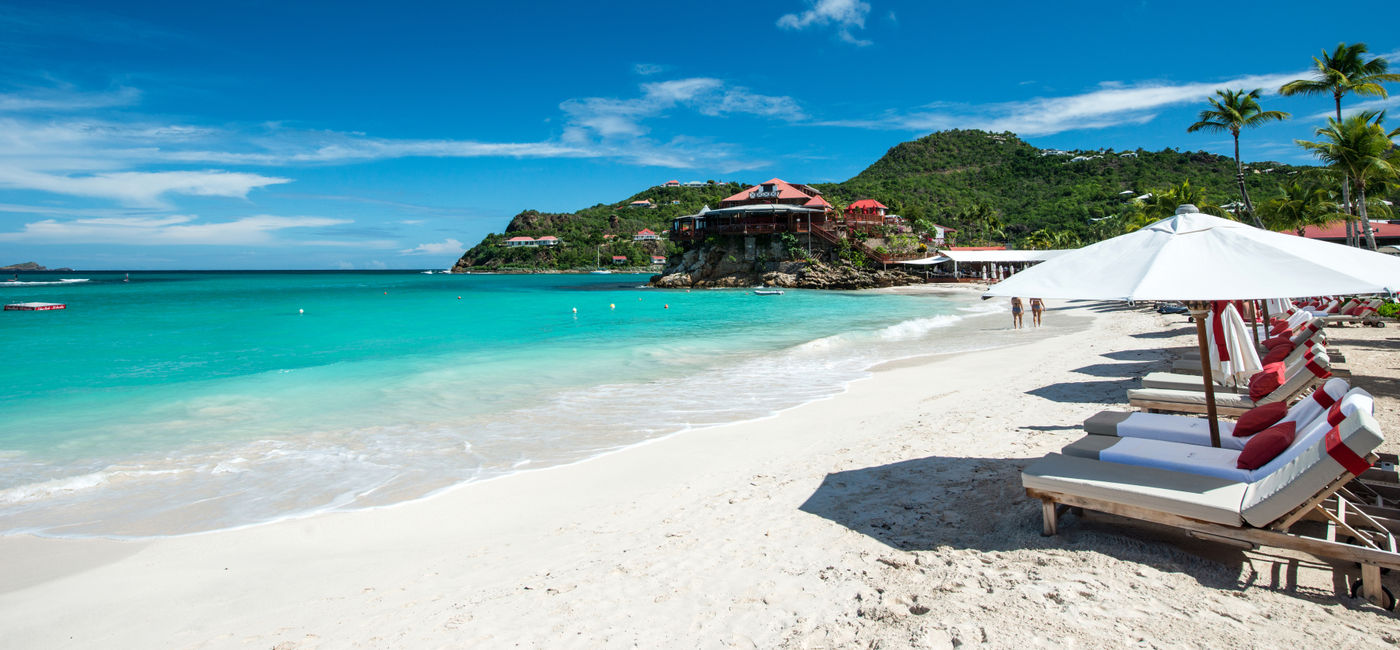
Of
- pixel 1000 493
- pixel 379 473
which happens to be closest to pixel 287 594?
pixel 379 473

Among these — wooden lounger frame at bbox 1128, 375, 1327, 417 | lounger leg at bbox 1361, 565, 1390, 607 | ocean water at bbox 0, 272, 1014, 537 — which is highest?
wooden lounger frame at bbox 1128, 375, 1327, 417

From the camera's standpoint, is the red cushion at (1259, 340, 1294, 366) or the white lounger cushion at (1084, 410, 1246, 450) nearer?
the white lounger cushion at (1084, 410, 1246, 450)

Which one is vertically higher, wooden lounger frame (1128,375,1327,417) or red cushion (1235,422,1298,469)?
red cushion (1235,422,1298,469)

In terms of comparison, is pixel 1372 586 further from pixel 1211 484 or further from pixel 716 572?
pixel 716 572

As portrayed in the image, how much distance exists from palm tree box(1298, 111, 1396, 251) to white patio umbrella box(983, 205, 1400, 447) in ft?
70.4

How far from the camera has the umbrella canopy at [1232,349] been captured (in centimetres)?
696

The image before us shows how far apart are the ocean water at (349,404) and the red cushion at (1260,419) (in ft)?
17.6

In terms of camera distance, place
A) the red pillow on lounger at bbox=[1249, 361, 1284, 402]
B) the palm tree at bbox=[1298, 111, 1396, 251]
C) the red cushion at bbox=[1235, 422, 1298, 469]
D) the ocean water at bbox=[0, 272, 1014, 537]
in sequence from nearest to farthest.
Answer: the red cushion at bbox=[1235, 422, 1298, 469]
the red pillow on lounger at bbox=[1249, 361, 1284, 402]
the ocean water at bbox=[0, 272, 1014, 537]
the palm tree at bbox=[1298, 111, 1396, 251]

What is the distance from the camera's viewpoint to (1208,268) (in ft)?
11.9

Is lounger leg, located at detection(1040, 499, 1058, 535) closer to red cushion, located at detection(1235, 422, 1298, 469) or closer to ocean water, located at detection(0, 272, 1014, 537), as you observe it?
red cushion, located at detection(1235, 422, 1298, 469)

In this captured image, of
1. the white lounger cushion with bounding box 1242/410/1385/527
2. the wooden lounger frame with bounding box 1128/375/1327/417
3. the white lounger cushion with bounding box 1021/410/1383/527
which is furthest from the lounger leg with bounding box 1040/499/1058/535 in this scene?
the wooden lounger frame with bounding box 1128/375/1327/417

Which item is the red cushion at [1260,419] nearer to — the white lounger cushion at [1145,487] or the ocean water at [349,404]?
the white lounger cushion at [1145,487]

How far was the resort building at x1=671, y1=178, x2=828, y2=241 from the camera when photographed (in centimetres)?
5816

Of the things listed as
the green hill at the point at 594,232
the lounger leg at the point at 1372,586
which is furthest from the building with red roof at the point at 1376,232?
the green hill at the point at 594,232
